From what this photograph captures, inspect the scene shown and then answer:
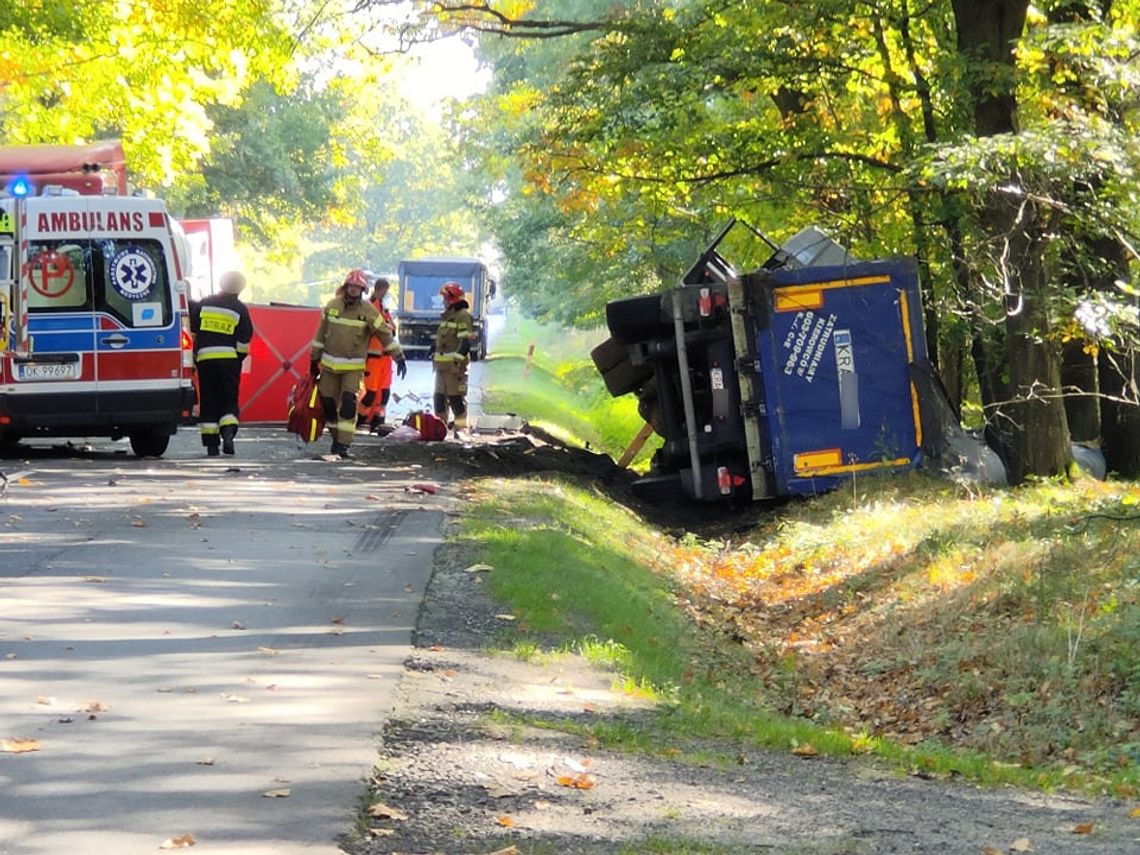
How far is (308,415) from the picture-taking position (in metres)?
18.5

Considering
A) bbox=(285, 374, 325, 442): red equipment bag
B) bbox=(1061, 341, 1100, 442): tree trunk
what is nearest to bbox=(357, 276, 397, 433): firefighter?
bbox=(285, 374, 325, 442): red equipment bag

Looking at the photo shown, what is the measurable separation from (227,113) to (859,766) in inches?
1703

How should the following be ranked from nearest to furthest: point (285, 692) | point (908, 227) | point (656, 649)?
point (285, 692)
point (656, 649)
point (908, 227)

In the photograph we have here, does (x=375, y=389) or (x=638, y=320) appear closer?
(x=638, y=320)

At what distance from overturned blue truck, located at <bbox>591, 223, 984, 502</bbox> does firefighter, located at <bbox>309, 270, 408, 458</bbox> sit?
2.92m

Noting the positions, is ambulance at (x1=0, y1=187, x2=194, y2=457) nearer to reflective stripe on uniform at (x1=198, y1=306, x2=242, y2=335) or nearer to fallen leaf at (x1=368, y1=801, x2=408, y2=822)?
reflective stripe on uniform at (x1=198, y1=306, x2=242, y2=335)

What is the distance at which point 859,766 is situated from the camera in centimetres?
767

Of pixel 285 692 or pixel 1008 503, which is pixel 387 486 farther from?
pixel 285 692

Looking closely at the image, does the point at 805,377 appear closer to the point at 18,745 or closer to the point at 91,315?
the point at 91,315

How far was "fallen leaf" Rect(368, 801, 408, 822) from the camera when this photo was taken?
5574mm

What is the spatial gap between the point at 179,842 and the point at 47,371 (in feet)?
42.7

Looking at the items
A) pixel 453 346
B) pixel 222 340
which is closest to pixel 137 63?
pixel 453 346

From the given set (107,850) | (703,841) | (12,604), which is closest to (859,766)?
(703,841)

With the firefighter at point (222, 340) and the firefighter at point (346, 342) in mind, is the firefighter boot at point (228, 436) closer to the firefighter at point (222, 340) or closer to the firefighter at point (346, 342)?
the firefighter at point (222, 340)
